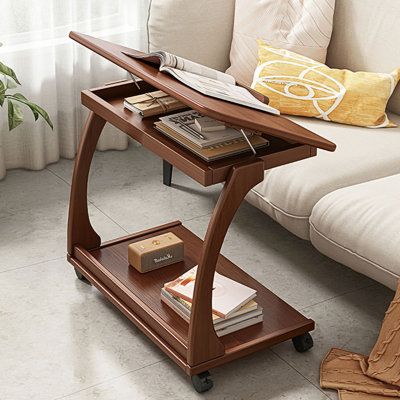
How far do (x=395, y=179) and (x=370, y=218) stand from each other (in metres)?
0.24

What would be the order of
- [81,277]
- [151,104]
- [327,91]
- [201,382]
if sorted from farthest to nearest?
[327,91] → [81,277] → [151,104] → [201,382]

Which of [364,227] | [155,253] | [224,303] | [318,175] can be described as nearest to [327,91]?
[318,175]

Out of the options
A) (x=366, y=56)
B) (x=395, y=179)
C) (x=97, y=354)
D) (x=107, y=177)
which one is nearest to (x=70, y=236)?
(x=97, y=354)

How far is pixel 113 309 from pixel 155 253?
0.21m

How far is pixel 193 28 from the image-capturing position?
3.04m

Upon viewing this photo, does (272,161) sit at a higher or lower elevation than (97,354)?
higher

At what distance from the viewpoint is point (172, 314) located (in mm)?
2297

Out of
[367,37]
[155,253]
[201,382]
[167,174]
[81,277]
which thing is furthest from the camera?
[167,174]

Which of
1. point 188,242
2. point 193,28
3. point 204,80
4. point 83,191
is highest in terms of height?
point 204,80

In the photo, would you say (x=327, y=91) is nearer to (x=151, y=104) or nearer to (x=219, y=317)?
(x=151, y=104)

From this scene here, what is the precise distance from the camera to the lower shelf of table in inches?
87.4

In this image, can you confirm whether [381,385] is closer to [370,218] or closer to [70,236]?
[370,218]

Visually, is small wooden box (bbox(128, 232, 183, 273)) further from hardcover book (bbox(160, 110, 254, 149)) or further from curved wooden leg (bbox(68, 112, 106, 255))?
hardcover book (bbox(160, 110, 254, 149))

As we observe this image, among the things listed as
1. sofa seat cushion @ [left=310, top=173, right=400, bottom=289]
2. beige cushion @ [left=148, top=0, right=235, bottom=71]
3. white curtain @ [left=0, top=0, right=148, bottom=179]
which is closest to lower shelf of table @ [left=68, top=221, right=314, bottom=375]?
sofa seat cushion @ [left=310, top=173, right=400, bottom=289]
